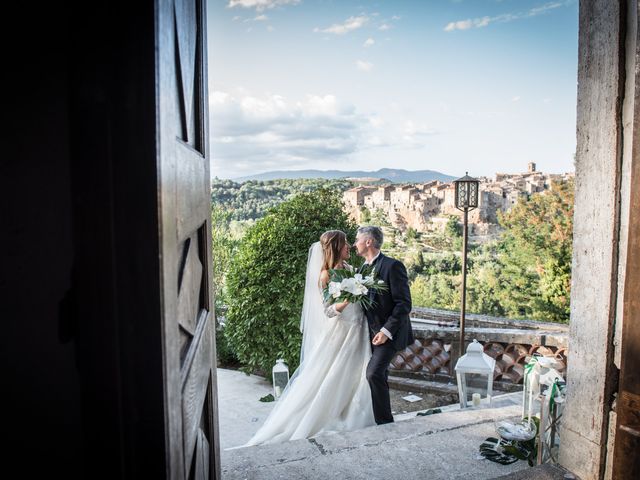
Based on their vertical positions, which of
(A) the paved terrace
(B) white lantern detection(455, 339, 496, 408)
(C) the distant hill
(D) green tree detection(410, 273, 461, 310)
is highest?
(C) the distant hill

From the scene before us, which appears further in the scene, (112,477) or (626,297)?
(626,297)

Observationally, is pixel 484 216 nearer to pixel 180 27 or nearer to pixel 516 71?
pixel 516 71

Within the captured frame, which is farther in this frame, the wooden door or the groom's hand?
the groom's hand

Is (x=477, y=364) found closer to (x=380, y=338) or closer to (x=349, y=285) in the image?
(x=380, y=338)

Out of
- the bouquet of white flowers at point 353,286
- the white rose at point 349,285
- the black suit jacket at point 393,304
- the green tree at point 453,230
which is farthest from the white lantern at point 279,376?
the green tree at point 453,230

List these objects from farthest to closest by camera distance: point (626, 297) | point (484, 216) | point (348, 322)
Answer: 1. point (484, 216)
2. point (348, 322)
3. point (626, 297)

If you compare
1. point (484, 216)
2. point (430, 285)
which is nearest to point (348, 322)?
point (430, 285)

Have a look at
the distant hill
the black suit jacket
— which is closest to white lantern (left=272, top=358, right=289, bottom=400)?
the black suit jacket

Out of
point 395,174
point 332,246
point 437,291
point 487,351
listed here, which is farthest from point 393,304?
point 395,174

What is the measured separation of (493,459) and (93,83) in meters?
2.98

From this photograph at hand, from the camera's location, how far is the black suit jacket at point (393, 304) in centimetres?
418

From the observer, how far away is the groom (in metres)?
4.16

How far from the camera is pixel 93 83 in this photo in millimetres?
725

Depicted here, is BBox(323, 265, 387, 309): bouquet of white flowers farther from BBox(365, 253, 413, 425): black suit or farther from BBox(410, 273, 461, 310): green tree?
BBox(410, 273, 461, 310): green tree
